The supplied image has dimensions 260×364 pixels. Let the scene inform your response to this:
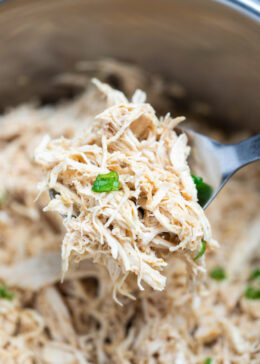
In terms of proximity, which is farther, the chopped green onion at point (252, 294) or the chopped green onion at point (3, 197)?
the chopped green onion at point (3, 197)

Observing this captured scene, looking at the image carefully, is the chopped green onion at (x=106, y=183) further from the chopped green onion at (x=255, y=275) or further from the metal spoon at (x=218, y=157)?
the chopped green onion at (x=255, y=275)

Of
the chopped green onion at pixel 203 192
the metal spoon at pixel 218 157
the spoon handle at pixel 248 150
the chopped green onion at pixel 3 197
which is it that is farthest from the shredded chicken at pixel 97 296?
the spoon handle at pixel 248 150

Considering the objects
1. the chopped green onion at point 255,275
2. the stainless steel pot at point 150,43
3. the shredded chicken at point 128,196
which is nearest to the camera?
the shredded chicken at point 128,196

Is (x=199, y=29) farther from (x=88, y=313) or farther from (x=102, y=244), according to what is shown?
(x=88, y=313)

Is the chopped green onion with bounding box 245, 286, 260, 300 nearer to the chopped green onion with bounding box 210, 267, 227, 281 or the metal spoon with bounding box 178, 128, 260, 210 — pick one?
the chopped green onion with bounding box 210, 267, 227, 281

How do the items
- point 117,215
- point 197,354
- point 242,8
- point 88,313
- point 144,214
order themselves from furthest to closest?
point 88,313 < point 197,354 < point 242,8 < point 144,214 < point 117,215

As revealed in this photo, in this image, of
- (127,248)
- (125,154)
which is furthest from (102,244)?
(125,154)

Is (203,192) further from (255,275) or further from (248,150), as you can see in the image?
(255,275)
